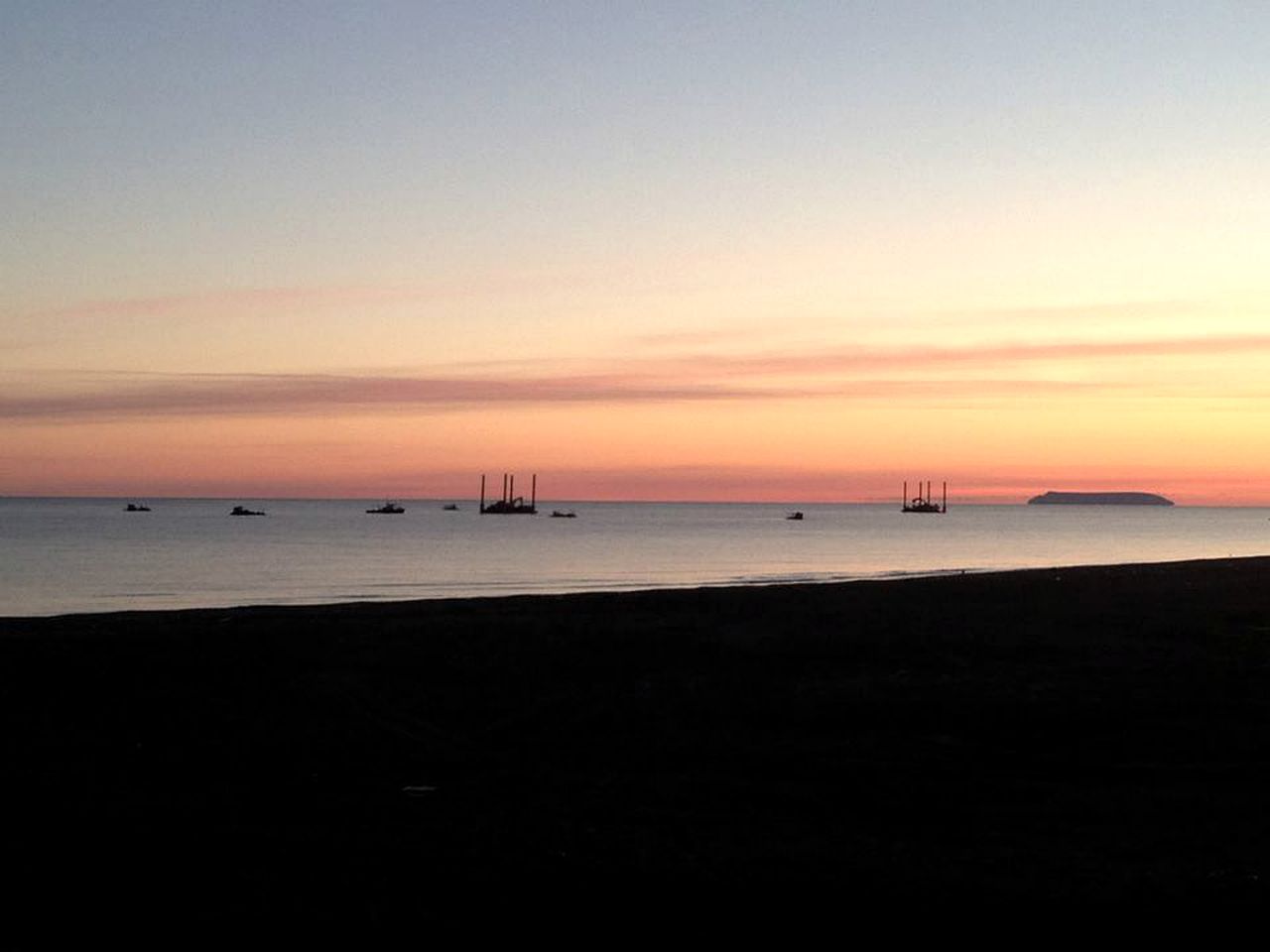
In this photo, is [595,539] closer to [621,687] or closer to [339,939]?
[621,687]

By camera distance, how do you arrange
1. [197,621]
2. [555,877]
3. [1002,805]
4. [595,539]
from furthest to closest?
[595,539], [197,621], [1002,805], [555,877]

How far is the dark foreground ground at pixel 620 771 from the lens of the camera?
845cm

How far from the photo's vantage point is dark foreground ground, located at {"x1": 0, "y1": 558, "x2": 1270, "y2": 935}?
8.45m

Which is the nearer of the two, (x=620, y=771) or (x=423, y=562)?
(x=620, y=771)

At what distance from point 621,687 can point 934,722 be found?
4.18m

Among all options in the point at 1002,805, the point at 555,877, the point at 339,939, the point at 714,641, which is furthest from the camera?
the point at 714,641

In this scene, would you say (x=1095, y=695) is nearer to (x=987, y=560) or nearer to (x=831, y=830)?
(x=831, y=830)

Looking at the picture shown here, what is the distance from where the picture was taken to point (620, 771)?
12.3 meters

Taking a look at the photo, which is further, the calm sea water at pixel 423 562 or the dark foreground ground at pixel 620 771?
the calm sea water at pixel 423 562

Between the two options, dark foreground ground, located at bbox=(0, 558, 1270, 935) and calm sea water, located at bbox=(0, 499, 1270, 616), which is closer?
dark foreground ground, located at bbox=(0, 558, 1270, 935)

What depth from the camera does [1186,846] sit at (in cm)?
936

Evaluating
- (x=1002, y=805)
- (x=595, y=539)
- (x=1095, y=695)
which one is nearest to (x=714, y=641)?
(x=1095, y=695)

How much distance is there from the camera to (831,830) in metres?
9.90

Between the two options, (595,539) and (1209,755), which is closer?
(1209,755)
